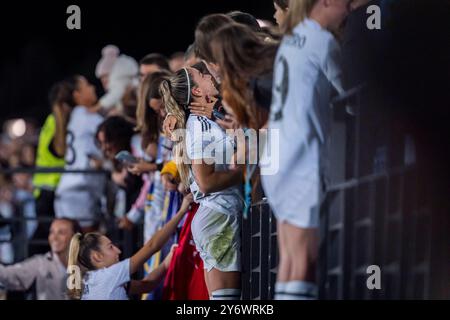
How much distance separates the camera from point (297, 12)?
13.7ft

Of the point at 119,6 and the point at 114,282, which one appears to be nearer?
the point at 119,6

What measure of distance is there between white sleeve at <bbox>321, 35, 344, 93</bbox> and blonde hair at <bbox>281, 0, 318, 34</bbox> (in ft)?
0.41

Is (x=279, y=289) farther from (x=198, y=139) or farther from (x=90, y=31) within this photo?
(x=90, y=31)

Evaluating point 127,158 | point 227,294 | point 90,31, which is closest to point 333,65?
point 227,294

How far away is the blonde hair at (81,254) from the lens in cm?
565

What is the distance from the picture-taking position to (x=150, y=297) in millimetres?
6172

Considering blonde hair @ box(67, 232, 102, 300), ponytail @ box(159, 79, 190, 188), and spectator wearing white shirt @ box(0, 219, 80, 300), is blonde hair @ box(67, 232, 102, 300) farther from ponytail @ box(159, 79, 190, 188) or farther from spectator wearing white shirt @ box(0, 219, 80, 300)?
ponytail @ box(159, 79, 190, 188)

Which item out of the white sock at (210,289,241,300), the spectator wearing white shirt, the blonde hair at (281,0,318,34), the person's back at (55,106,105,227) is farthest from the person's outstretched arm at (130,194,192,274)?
the person's back at (55,106,105,227)

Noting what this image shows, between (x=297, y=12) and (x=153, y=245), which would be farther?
(x=153, y=245)

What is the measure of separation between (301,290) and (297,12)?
928mm

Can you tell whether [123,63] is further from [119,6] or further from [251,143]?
[251,143]

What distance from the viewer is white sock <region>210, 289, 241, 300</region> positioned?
4852mm

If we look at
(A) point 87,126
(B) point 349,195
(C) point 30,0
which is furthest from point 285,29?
(A) point 87,126

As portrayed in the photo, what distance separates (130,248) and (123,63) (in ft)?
3.63
